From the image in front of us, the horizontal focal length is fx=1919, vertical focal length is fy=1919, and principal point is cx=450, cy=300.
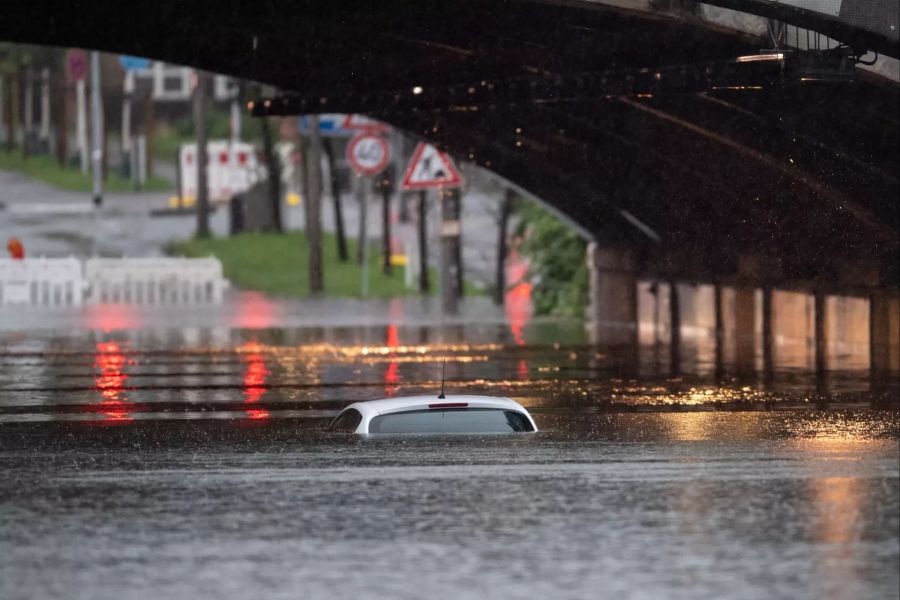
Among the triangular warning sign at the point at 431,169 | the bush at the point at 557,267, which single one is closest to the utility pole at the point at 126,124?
the bush at the point at 557,267

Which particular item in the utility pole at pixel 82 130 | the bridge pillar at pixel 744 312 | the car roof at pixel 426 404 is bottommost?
the car roof at pixel 426 404

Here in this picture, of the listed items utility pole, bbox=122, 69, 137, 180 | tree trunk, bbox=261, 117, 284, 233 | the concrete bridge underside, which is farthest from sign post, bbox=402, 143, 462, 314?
utility pole, bbox=122, 69, 137, 180

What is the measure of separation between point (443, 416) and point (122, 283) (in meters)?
29.2

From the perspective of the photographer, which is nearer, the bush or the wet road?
the wet road

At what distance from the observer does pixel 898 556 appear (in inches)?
366

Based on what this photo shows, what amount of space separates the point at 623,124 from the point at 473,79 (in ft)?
9.23

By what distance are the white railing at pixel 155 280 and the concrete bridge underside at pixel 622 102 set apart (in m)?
8.59

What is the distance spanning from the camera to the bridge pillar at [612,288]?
1512 inches

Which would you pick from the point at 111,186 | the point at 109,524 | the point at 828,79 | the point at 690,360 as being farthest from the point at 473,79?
the point at 111,186

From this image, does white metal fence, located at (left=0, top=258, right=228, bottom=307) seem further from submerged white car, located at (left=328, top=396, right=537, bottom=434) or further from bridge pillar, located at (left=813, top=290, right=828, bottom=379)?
submerged white car, located at (left=328, top=396, right=537, bottom=434)

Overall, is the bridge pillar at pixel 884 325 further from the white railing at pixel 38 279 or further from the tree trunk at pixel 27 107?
the tree trunk at pixel 27 107

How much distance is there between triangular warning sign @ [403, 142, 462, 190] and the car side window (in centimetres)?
1962

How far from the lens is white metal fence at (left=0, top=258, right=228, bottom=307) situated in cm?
4078

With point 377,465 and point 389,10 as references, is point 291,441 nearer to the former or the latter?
point 377,465
